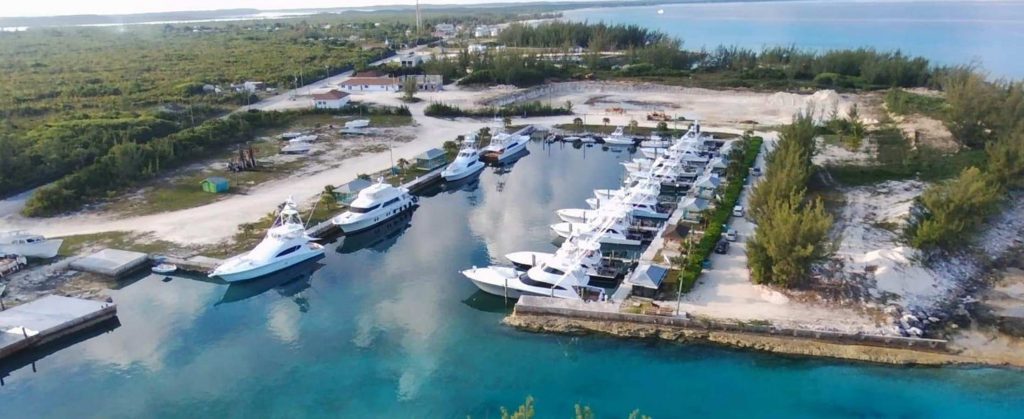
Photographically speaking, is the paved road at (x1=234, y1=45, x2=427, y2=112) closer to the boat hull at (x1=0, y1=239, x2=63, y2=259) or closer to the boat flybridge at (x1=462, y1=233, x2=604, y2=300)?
the boat hull at (x1=0, y1=239, x2=63, y2=259)

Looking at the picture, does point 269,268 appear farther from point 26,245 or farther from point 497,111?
point 497,111

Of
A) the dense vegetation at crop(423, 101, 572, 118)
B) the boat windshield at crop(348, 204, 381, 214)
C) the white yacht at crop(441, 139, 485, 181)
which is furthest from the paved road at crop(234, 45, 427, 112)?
the boat windshield at crop(348, 204, 381, 214)

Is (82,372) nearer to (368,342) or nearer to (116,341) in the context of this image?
(116,341)

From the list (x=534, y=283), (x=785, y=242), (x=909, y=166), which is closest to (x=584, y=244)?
(x=534, y=283)

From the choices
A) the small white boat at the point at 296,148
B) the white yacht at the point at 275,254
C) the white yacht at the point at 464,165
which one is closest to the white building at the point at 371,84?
the small white boat at the point at 296,148

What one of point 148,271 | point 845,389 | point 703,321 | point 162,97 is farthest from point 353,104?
point 845,389

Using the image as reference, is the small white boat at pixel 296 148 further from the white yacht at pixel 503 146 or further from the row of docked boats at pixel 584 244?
the row of docked boats at pixel 584 244
